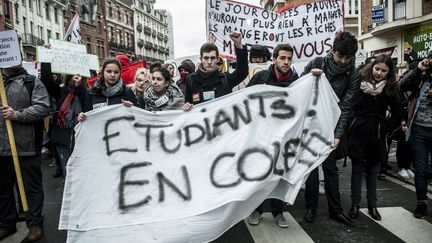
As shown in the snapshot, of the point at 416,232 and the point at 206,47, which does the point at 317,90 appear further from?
the point at 416,232

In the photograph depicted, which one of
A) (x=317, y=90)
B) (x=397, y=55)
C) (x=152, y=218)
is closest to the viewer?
(x=152, y=218)

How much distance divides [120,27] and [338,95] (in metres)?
71.5

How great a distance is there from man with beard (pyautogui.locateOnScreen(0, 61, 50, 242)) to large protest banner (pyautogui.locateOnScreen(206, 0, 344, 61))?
3.31m

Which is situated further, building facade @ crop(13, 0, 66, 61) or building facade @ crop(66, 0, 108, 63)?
building facade @ crop(66, 0, 108, 63)

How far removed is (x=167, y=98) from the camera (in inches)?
166

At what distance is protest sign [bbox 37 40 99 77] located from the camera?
4219 millimetres

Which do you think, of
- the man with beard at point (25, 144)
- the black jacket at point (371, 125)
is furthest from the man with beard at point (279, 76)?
the man with beard at point (25, 144)

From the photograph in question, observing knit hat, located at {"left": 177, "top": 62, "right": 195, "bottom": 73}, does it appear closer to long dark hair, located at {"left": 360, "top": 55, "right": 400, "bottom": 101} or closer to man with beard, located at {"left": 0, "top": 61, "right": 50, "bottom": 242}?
man with beard, located at {"left": 0, "top": 61, "right": 50, "bottom": 242}

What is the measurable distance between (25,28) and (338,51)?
44786mm

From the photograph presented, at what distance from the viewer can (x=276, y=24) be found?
6.88 meters

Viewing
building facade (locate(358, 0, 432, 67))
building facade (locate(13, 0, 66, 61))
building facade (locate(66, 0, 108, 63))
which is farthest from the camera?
building facade (locate(66, 0, 108, 63))

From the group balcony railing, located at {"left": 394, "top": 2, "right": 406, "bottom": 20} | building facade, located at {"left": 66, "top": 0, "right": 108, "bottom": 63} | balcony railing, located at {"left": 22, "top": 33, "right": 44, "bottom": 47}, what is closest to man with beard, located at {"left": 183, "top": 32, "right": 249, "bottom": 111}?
balcony railing, located at {"left": 394, "top": 2, "right": 406, "bottom": 20}

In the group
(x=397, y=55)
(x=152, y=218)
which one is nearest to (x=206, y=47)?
(x=152, y=218)

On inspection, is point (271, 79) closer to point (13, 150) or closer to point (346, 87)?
point (346, 87)
